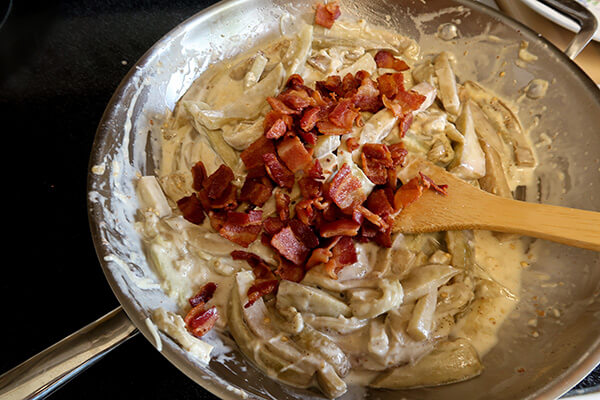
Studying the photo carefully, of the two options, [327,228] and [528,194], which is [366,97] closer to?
[327,228]

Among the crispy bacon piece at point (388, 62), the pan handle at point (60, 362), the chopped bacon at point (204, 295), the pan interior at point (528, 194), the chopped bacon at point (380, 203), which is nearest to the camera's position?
the pan handle at point (60, 362)

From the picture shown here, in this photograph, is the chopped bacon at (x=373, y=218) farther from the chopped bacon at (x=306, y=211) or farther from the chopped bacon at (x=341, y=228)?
the chopped bacon at (x=306, y=211)

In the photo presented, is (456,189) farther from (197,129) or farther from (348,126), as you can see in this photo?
(197,129)

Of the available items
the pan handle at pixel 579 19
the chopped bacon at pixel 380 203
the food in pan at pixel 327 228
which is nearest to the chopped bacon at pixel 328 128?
the food in pan at pixel 327 228

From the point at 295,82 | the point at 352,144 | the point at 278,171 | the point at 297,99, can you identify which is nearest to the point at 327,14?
the point at 295,82

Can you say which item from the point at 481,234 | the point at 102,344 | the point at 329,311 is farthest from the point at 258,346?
the point at 481,234
